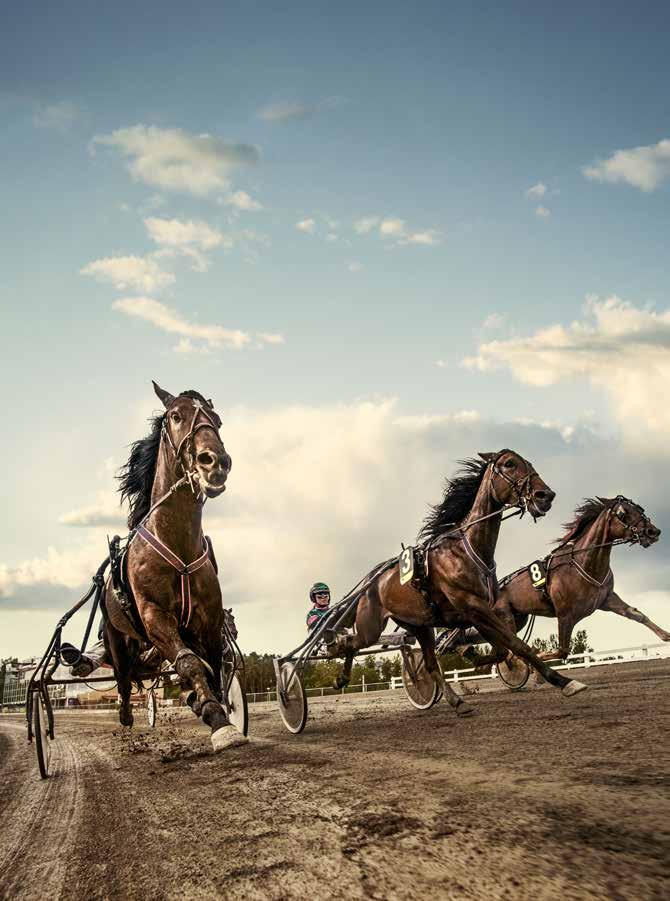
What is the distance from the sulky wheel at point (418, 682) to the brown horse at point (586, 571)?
1682 mm

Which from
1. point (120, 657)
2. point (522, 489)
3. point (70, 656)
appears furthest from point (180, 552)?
point (522, 489)

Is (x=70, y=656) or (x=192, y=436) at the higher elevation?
(x=192, y=436)

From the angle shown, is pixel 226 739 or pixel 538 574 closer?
pixel 226 739

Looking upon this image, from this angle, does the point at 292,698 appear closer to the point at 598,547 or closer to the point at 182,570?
the point at 182,570

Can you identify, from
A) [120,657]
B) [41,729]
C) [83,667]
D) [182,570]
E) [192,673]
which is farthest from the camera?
[83,667]

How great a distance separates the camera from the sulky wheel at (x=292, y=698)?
25.2 ft

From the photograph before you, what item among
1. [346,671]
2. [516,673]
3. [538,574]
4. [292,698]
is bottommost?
[516,673]

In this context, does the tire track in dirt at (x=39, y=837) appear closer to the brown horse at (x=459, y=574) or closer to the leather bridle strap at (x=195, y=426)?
the leather bridle strap at (x=195, y=426)

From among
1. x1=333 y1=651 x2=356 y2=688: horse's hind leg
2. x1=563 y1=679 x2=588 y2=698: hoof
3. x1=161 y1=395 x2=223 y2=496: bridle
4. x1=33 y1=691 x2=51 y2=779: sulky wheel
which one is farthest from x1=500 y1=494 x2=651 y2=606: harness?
x1=33 y1=691 x2=51 y2=779: sulky wheel

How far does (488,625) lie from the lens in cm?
739

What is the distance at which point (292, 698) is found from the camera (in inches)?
316

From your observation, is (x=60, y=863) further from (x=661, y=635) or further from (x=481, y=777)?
(x=661, y=635)

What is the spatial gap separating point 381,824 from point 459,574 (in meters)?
5.42

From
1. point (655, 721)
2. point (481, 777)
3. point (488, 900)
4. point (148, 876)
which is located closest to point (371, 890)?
point (488, 900)
